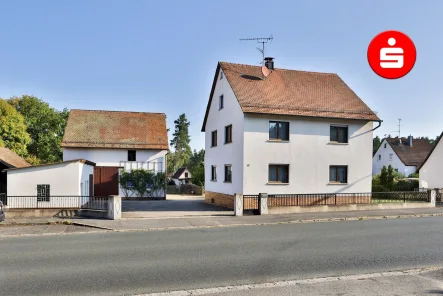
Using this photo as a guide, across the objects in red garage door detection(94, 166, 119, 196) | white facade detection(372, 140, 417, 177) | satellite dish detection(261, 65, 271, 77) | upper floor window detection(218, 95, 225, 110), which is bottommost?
red garage door detection(94, 166, 119, 196)

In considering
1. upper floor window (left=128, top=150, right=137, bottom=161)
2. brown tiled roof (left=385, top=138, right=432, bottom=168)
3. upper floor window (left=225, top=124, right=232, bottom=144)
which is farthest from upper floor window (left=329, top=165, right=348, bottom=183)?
brown tiled roof (left=385, top=138, right=432, bottom=168)

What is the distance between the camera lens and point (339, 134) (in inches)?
921

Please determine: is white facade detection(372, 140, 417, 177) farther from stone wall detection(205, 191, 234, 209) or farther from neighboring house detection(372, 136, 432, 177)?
stone wall detection(205, 191, 234, 209)

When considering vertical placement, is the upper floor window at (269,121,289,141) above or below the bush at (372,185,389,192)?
above

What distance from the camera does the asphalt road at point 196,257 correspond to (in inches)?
287

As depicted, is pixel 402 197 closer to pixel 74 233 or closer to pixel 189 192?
pixel 74 233

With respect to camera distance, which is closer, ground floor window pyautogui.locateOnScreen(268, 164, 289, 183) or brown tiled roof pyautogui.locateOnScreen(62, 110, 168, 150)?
ground floor window pyautogui.locateOnScreen(268, 164, 289, 183)

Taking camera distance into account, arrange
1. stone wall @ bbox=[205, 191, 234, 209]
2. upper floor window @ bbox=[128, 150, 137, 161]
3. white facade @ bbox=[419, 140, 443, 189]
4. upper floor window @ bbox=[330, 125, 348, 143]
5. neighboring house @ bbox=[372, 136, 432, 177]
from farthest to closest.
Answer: neighboring house @ bbox=[372, 136, 432, 177] → white facade @ bbox=[419, 140, 443, 189] → upper floor window @ bbox=[128, 150, 137, 161] → upper floor window @ bbox=[330, 125, 348, 143] → stone wall @ bbox=[205, 191, 234, 209]

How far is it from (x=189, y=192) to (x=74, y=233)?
30414mm

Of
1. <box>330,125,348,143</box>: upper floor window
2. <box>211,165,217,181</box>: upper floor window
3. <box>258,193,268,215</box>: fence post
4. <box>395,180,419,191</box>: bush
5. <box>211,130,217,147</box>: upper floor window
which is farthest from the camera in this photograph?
<box>395,180,419,191</box>: bush

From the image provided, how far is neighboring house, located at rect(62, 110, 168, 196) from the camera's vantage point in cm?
3078

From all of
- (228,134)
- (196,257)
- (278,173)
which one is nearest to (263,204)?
(278,173)

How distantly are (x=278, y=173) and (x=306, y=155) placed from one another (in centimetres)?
210

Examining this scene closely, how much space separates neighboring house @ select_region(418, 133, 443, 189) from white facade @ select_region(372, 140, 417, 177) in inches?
690
